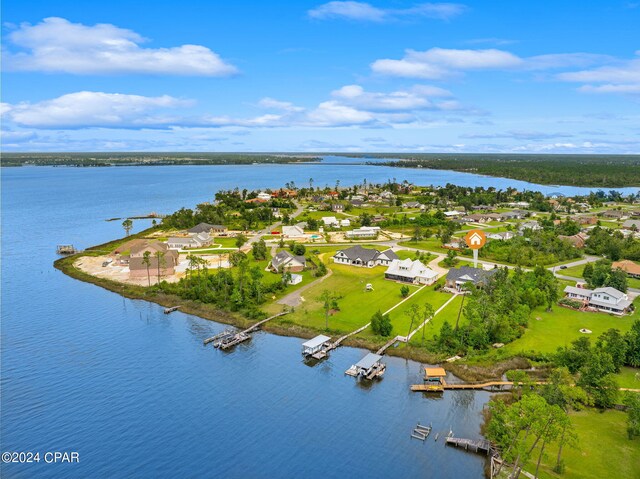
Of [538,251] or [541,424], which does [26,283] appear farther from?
[538,251]

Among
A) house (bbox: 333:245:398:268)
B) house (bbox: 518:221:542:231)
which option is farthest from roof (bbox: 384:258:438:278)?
house (bbox: 518:221:542:231)

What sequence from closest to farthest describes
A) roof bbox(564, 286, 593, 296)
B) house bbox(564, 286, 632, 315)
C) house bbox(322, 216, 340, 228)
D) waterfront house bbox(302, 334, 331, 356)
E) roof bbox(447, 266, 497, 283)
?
1. waterfront house bbox(302, 334, 331, 356)
2. house bbox(564, 286, 632, 315)
3. roof bbox(564, 286, 593, 296)
4. roof bbox(447, 266, 497, 283)
5. house bbox(322, 216, 340, 228)

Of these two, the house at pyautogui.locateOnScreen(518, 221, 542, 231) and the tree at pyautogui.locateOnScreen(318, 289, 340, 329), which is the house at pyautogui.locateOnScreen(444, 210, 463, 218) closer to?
the house at pyautogui.locateOnScreen(518, 221, 542, 231)

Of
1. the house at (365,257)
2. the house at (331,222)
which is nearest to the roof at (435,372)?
the house at (365,257)

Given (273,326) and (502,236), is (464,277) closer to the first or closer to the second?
(273,326)

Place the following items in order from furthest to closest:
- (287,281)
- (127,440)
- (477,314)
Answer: (287,281), (477,314), (127,440)

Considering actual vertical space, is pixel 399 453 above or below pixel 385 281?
below

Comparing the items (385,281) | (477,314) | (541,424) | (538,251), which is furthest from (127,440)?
(538,251)
